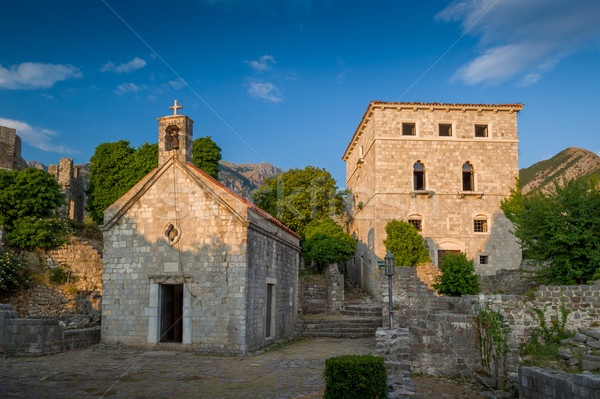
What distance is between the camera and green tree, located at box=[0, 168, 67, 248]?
22594 mm

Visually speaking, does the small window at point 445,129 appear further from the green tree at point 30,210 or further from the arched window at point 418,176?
the green tree at point 30,210

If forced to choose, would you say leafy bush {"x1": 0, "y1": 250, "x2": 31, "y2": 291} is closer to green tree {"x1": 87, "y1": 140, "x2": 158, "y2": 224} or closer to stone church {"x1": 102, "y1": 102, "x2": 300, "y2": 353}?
Answer: stone church {"x1": 102, "y1": 102, "x2": 300, "y2": 353}

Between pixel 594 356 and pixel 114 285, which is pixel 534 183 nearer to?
pixel 594 356

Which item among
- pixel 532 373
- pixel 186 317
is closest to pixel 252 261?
pixel 186 317

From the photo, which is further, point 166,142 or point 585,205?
point 585,205

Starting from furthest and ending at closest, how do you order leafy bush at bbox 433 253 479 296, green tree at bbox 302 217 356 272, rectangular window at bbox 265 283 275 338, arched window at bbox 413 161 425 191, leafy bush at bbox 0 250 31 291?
arched window at bbox 413 161 425 191 < green tree at bbox 302 217 356 272 < leafy bush at bbox 433 253 479 296 < leafy bush at bbox 0 250 31 291 < rectangular window at bbox 265 283 275 338

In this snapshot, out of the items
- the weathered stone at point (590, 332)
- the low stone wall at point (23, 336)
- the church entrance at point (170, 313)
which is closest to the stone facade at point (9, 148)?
the church entrance at point (170, 313)

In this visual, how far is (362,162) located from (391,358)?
2386 centimetres

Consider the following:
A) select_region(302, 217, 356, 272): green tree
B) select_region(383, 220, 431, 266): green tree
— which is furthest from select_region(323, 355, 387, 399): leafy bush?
select_region(302, 217, 356, 272): green tree

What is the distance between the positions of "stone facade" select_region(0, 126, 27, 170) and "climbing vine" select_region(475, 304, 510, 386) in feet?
113

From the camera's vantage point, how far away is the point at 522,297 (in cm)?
1669

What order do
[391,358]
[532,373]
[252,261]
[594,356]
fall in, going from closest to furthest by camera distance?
[532,373] → [391,358] → [594,356] → [252,261]

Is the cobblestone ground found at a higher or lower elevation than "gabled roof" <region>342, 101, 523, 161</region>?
lower

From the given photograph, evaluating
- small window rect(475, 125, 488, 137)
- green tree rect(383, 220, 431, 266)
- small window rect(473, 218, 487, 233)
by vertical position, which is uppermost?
small window rect(475, 125, 488, 137)
